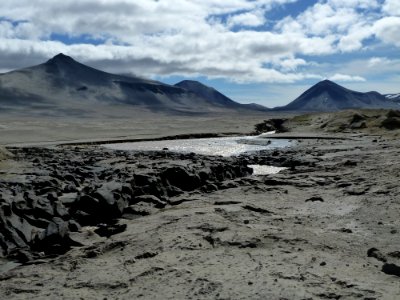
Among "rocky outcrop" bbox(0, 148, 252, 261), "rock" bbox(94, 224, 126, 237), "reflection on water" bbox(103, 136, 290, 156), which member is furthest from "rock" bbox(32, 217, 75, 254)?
"reflection on water" bbox(103, 136, 290, 156)

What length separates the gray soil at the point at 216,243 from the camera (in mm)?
8906

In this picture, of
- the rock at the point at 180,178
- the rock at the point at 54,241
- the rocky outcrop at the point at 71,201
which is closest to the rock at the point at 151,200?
the rocky outcrop at the point at 71,201

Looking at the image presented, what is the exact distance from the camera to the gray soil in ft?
29.2

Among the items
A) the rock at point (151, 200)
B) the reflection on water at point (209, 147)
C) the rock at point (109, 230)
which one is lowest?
the rock at point (109, 230)

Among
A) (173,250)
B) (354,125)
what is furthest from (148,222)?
(354,125)

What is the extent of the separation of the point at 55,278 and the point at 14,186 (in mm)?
11177

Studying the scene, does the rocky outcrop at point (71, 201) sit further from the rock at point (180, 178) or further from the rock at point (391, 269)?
the rock at point (391, 269)

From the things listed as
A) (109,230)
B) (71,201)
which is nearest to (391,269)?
(109,230)

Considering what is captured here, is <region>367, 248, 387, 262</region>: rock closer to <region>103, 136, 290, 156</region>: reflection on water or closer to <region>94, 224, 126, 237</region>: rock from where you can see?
<region>94, 224, 126, 237</region>: rock

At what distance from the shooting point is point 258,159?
115 ft

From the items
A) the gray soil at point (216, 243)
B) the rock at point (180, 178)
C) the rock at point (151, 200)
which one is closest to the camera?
the gray soil at point (216, 243)

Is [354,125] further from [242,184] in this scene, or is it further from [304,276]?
[304,276]

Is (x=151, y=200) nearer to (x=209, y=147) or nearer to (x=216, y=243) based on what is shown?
(x=216, y=243)

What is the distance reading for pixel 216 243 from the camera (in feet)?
37.6
